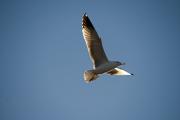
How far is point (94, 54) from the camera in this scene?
13133mm

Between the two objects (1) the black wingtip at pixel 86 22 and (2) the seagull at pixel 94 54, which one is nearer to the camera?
(2) the seagull at pixel 94 54

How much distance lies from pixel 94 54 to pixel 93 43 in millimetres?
371

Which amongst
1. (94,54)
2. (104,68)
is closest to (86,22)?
(94,54)

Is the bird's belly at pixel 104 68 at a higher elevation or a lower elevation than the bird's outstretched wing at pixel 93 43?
lower

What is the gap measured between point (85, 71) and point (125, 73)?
1954 mm

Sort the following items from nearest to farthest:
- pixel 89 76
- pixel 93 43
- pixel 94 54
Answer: pixel 89 76 → pixel 93 43 → pixel 94 54

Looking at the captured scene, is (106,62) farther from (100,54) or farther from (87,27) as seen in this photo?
(87,27)

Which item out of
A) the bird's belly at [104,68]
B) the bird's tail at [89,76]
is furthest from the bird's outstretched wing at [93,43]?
the bird's tail at [89,76]

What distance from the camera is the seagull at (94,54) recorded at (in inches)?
508

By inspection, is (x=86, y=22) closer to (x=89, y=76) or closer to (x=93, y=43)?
(x=93, y=43)

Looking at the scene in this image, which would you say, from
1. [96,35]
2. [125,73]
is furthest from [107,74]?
[96,35]

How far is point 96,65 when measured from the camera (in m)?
13.2

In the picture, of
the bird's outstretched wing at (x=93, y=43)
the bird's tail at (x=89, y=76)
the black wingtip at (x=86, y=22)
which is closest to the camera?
the bird's tail at (x=89, y=76)

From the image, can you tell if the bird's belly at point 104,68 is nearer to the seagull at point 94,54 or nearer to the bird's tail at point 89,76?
the seagull at point 94,54
